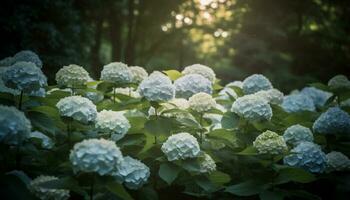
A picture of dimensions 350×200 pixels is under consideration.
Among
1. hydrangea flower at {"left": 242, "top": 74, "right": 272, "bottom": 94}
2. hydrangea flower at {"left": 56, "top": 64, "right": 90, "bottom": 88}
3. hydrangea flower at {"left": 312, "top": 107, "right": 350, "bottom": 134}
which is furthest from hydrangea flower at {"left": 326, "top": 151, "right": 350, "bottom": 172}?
hydrangea flower at {"left": 56, "top": 64, "right": 90, "bottom": 88}

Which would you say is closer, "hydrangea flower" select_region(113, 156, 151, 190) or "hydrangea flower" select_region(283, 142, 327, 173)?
"hydrangea flower" select_region(113, 156, 151, 190)

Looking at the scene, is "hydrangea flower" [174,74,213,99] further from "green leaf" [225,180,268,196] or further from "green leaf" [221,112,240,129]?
"green leaf" [225,180,268,196]

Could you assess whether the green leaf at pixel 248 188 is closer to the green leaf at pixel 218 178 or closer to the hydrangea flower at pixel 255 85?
the green leaf at pixel 218 178

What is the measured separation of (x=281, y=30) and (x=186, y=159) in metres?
10.2

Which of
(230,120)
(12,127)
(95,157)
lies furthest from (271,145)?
(12,127)

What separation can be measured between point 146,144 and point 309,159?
1.08 m

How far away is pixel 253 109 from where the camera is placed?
3279 millimetres

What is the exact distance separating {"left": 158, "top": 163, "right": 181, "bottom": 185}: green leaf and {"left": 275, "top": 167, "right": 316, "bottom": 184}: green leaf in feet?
2.09

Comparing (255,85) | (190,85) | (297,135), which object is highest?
(255,85)

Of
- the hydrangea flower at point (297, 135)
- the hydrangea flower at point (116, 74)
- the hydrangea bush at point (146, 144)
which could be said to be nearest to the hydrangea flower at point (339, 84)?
the hydrangea bush at point (146, 144)

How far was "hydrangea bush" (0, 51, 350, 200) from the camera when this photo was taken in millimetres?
2479

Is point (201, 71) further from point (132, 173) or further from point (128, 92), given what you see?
point (132, 173)

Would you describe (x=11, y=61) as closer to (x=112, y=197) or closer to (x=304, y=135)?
(x=112, y=197)

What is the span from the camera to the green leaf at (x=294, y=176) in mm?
2906
